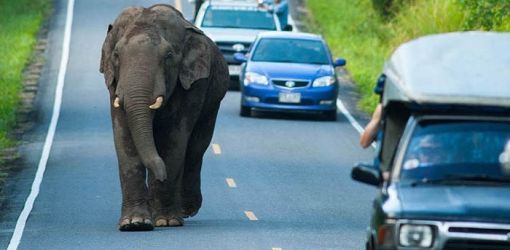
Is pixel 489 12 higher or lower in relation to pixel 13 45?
higher

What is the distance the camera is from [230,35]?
40.7 m

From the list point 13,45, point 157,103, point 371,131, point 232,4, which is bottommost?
point 13,45

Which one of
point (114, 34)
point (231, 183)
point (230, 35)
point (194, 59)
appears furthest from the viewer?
point (230, 35)

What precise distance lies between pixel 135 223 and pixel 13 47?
27.1 meters

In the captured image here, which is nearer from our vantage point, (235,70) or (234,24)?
(235,70)

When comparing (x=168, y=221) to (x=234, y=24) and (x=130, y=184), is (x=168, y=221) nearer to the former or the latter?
(x=130, y=184)

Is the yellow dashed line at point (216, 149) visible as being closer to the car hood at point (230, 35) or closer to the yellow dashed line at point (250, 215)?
the yellow dashed line at point (250, 215)

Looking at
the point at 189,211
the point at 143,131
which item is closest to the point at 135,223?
the point at 143,131

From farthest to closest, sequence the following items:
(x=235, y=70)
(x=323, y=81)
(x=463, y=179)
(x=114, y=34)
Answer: (x=235, y=70), (x=323, y=81), (x=114, y=34), (x=463, y=179)

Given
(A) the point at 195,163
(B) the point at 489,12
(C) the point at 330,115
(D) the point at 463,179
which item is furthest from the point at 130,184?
(B) the point at 489,12

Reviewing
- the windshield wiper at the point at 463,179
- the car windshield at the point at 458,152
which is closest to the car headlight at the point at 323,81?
the car windshield at the point at 458,152

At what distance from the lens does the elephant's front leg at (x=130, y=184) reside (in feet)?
64.0

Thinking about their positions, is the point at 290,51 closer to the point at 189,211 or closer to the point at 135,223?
the point at 189,211

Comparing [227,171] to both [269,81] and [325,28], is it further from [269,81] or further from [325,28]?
[325,28]
